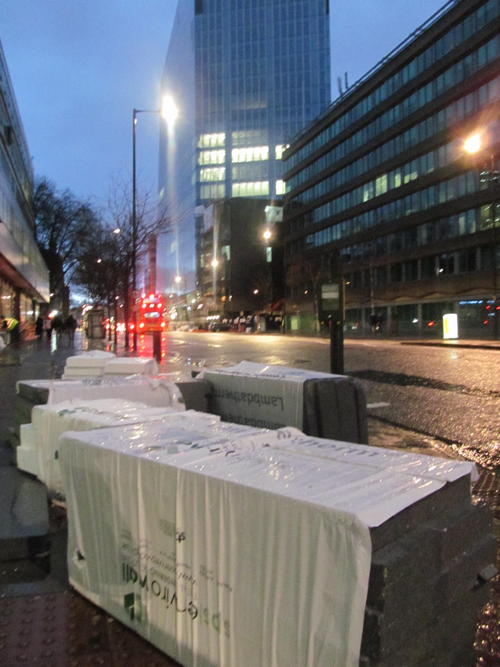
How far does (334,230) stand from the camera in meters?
67.2

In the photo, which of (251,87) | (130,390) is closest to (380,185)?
(130,390)

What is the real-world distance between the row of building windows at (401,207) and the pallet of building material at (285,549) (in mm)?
46643

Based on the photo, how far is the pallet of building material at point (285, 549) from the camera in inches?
73.7

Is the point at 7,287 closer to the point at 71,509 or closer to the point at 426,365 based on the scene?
the point at 426,365

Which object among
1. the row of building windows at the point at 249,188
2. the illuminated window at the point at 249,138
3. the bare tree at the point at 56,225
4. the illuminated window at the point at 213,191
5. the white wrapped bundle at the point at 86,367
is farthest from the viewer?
the illuminated window at the point at 213,191

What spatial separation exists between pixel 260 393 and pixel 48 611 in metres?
3.35

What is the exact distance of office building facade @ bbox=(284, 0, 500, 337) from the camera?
142 feet

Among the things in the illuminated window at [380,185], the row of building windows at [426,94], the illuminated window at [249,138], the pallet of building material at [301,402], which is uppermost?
the illuminated window at [249,138]

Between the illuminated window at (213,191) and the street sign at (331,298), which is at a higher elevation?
the illuminated window at (213,191)

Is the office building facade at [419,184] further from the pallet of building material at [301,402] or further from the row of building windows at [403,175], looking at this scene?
the pallet of building material at [301,402]

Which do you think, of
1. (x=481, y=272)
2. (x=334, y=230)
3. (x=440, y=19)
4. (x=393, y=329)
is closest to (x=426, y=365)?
(x=481, y=272)

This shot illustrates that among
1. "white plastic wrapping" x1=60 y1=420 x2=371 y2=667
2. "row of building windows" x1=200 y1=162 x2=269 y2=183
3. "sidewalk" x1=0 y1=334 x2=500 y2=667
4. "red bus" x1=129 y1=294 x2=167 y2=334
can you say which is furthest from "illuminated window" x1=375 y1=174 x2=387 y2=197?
"row of building windows" x1=200 y1=162 x2=269 y2=183

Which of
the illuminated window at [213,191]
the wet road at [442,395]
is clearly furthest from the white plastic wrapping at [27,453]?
the illuminated window at [213,191]

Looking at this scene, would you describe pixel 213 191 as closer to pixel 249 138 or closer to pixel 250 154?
pixel 250 154
